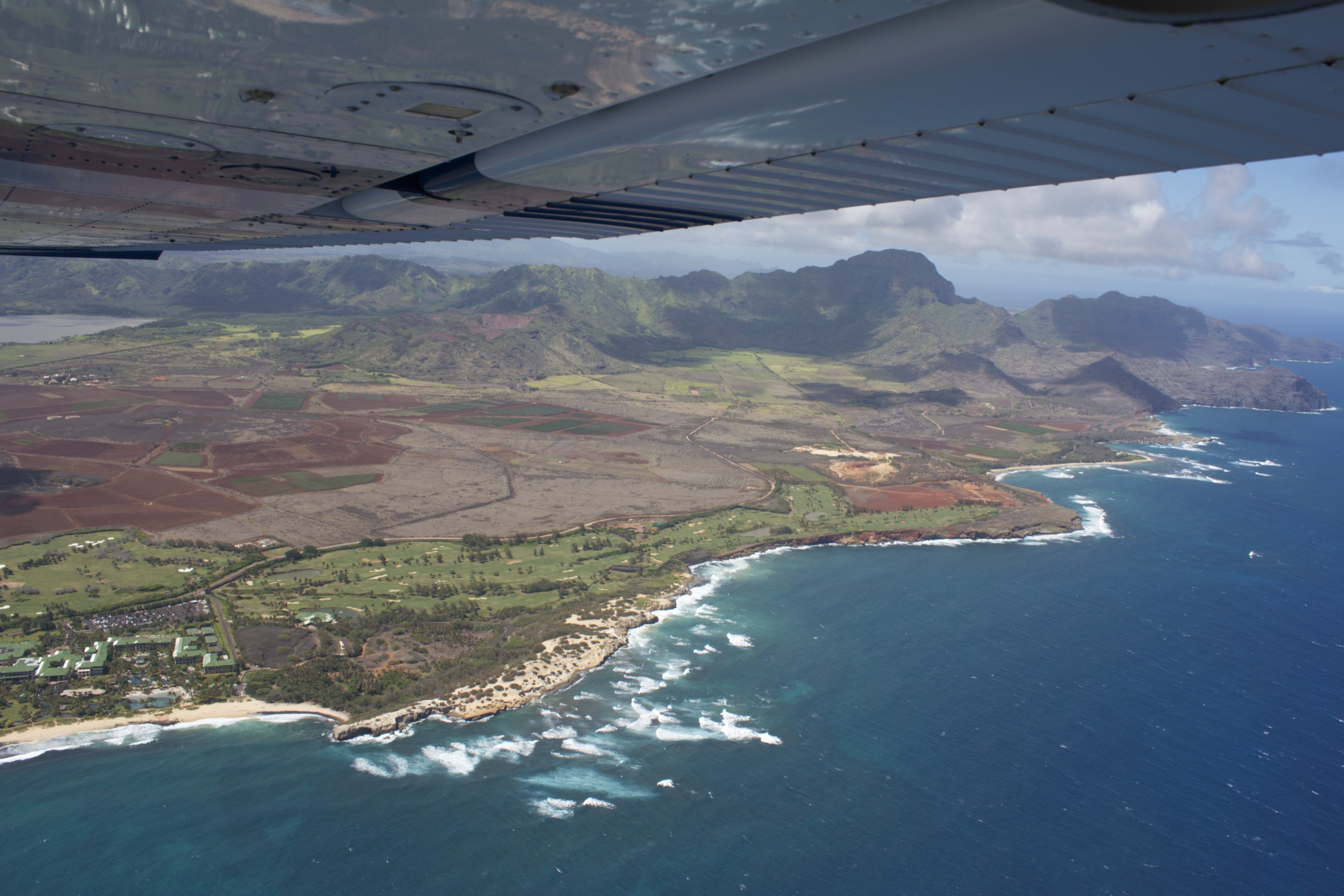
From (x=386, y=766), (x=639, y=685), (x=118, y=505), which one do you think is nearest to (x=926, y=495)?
(x=639, y=685)

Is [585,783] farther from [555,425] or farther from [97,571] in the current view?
[555,425]

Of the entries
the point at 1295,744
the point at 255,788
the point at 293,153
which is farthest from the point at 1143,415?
the point at 293,153

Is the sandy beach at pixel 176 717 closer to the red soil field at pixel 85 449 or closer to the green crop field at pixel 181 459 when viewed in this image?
the green crop field at pixel 181 459

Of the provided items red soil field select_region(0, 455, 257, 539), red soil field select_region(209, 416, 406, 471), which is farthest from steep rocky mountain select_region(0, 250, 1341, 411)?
red soil field select_region(0, 455, 257, 539)

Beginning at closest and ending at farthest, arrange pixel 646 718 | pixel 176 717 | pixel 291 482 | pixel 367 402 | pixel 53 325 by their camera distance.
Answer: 1. pixel 176 717
2. pixel 646 718
3. pixel 291 482
4. pixel 367 402
5. pixel 53 325

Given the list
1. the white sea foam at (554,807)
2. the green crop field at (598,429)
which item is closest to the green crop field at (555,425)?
the green crop field at (598,429)

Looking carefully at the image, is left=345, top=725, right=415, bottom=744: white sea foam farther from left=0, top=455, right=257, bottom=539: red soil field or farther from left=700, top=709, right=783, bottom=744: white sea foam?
left=0, top=455, right=257, bottom=539: red soil field
